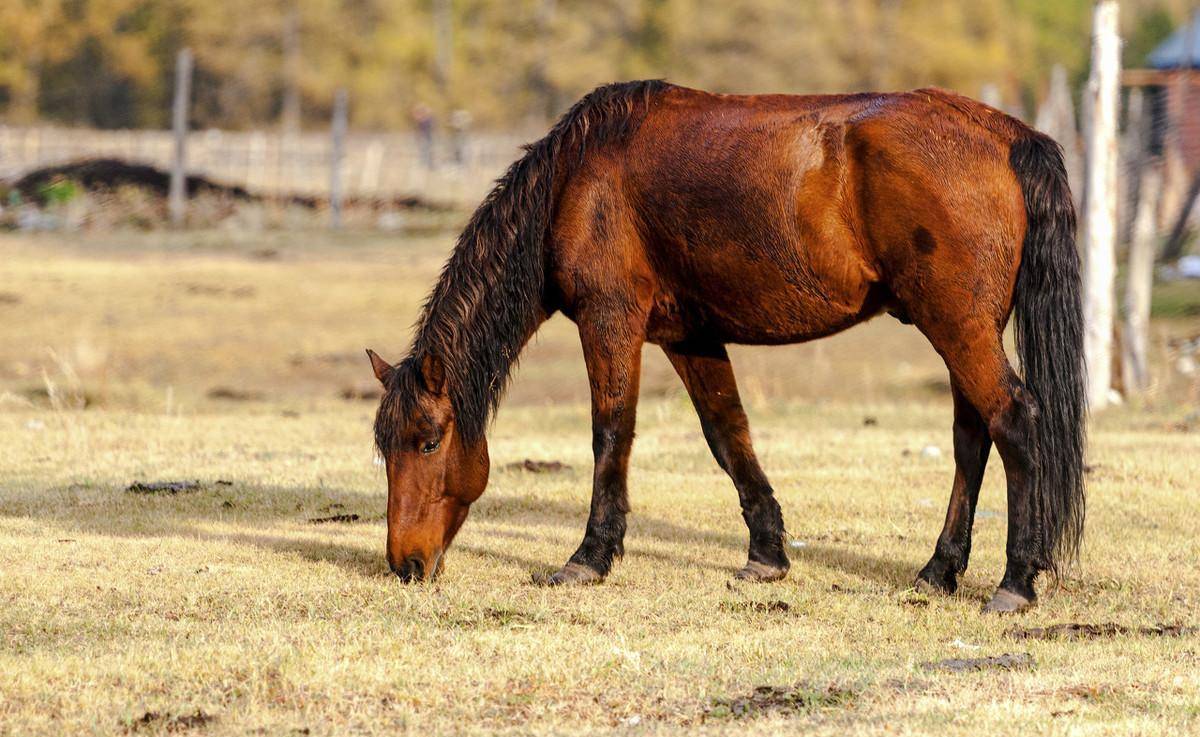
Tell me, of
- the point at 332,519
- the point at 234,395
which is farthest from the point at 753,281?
the point at 234,395

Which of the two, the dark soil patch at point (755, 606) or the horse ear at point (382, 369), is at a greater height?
the horse ear at point (382, 369)

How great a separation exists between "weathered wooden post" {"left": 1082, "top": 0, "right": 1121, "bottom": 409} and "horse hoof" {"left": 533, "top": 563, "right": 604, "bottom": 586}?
7259mm

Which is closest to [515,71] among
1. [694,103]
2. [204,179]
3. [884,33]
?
[884,33]

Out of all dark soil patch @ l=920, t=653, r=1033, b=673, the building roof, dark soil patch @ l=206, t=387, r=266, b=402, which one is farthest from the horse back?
the building roof

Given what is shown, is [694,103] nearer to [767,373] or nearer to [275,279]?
[767,373]

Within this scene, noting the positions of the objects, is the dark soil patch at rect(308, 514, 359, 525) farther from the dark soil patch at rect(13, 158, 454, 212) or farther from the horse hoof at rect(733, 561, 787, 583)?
the dark soil patch at rect(13, 158, 454, 212)

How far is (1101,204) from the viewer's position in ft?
42.5

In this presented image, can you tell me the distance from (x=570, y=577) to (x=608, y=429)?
25.8 inches


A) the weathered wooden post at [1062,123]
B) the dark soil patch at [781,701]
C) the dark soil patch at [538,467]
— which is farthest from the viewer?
the weathered wooden post at [1062,123]

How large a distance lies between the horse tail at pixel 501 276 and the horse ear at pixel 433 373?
0.03m

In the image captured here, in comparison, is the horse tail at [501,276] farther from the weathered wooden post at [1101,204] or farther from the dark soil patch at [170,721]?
the weathered wooden post at [1101,204]

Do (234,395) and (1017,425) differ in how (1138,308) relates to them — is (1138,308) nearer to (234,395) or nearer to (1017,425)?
(234,395)

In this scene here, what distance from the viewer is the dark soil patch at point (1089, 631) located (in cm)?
610

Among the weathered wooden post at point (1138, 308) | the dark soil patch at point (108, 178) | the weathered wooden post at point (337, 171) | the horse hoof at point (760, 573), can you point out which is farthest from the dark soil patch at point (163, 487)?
the dark soil patch at point (108, 178)
